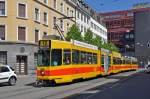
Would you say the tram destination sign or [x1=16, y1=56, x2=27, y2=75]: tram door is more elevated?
the tram destination sign

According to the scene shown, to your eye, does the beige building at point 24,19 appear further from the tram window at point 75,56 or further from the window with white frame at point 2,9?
the tram window at point 75,56

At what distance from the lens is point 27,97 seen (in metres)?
18.3

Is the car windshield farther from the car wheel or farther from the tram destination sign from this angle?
the tram destination sign

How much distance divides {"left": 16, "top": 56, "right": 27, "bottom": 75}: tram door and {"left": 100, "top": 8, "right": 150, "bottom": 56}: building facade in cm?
9718

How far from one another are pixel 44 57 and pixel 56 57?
75 cm

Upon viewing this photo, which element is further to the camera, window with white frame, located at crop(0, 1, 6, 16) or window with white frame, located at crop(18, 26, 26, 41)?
window with white frame, located at crop(18, 26, 26, 41)

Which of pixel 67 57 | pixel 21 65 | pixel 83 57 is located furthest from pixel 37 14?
pixel 67 57

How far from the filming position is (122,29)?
15788 centimetres

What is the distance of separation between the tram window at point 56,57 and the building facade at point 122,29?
124 metres

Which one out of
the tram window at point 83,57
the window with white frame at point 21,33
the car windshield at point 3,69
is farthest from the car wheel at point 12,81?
the window with white frame at point 21,33

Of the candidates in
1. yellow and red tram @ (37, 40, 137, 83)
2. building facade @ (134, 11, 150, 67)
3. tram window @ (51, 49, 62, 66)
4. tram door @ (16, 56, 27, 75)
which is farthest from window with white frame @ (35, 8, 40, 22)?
building facade @ (134, 11, 150, 67)

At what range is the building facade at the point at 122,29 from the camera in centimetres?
15250

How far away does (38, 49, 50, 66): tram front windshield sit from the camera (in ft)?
84.8

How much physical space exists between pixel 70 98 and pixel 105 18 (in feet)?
486
